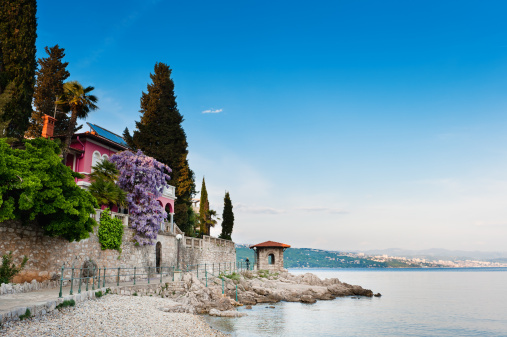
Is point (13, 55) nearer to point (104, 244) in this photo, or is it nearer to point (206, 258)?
point (104, 244)

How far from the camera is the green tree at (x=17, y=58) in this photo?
2310 centimetres

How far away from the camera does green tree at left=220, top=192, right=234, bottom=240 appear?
169 ft

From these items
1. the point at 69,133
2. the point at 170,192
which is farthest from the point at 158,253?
the point at 69,133

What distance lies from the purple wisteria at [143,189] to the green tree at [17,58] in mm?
7157

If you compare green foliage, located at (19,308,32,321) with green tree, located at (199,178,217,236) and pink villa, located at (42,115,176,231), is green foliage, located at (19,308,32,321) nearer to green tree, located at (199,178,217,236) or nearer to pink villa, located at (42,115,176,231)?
pink villa, located at (42,115,176,231)

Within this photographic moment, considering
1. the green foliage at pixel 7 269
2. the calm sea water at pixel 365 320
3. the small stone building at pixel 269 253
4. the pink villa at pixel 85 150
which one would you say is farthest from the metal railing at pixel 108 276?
the small stone building at pixel 269 253

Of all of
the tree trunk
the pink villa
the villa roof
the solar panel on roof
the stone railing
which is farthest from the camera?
the villa roof

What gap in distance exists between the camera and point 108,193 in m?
24.3

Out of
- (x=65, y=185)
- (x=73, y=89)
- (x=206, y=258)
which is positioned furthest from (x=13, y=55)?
(x=206, y=258)

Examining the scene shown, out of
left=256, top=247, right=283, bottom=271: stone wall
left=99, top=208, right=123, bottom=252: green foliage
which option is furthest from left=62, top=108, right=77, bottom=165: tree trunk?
left=256, top=247, right=283, bottom=271: stone wall

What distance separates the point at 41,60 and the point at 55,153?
33.3 m

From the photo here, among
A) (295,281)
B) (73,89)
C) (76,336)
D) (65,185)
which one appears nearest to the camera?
(76,336)

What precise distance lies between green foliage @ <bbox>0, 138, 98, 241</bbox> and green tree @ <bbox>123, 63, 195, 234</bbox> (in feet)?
68.1

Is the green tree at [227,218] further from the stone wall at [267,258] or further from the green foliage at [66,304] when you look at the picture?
the green foliage at [66,304]
